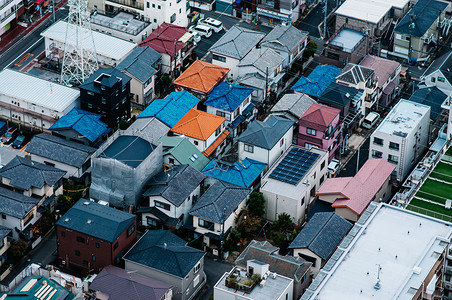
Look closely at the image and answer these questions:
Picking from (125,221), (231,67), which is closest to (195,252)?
(125,221)

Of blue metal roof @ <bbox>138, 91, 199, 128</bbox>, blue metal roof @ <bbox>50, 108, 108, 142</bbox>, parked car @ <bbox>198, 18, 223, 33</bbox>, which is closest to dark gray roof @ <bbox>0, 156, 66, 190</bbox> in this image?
blue metal roof @ <bbox>50, 108, 108, 142</bbox>

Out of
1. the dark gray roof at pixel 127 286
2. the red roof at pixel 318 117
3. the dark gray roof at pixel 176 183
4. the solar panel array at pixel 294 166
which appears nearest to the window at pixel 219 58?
the red roof at pixel 318 117

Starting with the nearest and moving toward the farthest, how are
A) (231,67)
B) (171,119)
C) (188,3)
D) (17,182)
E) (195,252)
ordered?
(195,252)
(17,182)
(171,119)
(231,67)
(188,3)

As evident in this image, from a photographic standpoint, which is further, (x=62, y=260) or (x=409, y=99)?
(x=409, y=99)

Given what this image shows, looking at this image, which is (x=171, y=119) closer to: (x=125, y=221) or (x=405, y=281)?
(x=125, y=221)

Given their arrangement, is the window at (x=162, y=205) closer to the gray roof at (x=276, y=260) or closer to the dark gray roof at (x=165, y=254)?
the dark gray roof at (x=165, y=254)

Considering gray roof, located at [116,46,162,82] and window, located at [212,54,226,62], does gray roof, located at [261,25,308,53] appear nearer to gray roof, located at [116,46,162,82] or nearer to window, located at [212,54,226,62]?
window, located at [212,54,226,62]

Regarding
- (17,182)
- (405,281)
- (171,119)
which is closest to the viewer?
(405,281)
